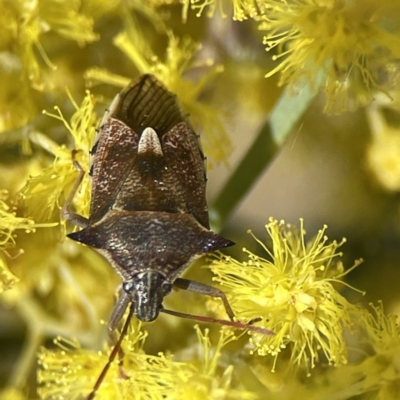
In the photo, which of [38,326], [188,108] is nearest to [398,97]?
[188,108]

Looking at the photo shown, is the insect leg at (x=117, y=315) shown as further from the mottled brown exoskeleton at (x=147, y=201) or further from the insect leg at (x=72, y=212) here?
the insect leg at (x=72, y=212)

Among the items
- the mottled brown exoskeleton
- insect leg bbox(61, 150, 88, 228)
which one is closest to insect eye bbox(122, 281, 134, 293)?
the mottled brown exoskeleton

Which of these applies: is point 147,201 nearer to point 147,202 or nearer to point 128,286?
point 147,202

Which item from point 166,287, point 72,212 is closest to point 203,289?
point 166,287

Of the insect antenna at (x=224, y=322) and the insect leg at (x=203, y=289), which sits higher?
the insect leg at (x=203, y=289)

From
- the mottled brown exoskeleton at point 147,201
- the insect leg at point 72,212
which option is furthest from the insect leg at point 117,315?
the insect leg at point 72,212

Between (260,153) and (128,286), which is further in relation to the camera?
(260,153)

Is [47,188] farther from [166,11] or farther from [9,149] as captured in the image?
[166,11]
